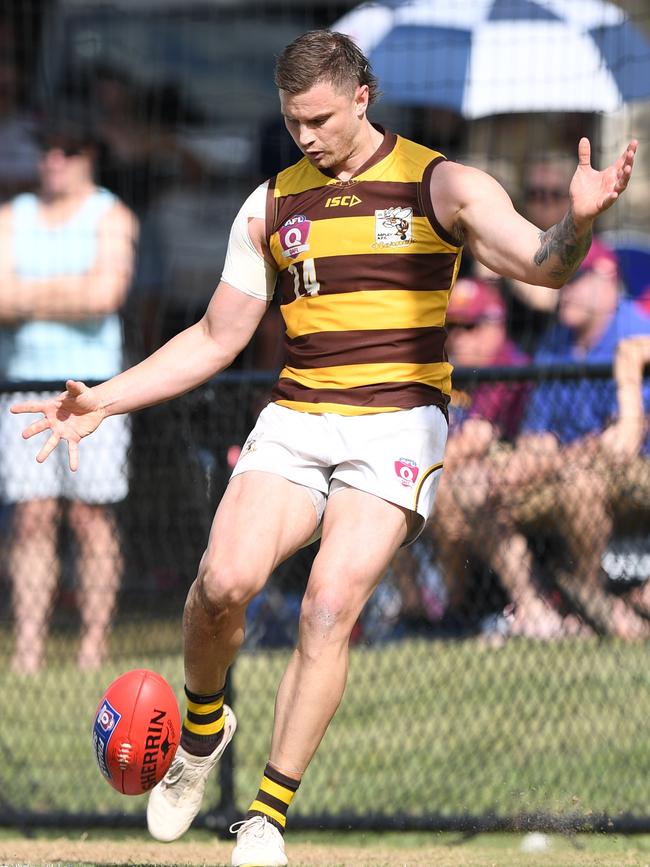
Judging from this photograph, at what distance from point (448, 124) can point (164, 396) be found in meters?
4.87

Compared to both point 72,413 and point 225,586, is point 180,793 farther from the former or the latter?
point 72,413

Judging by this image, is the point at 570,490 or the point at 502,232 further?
the point at 570,490

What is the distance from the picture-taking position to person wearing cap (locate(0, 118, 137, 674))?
6.90m

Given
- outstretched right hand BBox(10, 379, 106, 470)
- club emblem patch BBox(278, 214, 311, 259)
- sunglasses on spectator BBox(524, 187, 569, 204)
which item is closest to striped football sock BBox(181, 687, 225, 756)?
outstretched right hand BBox(10, 379, 106, 470)

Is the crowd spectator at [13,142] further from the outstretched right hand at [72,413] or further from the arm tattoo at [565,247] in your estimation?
the arm tattoo at [565,247]

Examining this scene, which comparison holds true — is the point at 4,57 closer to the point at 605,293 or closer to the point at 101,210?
the point at 101,210

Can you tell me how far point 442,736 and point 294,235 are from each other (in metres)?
2.63

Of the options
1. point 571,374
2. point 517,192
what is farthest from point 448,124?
point 571,374

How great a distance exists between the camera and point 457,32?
8547mm

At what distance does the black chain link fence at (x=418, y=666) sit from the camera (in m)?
5.75

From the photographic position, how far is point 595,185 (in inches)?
154

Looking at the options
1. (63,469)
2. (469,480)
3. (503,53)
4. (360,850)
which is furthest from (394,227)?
(503,53)

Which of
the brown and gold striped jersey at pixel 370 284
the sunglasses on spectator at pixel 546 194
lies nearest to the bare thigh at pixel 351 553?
the brown and gold striped jersey at pixel 370 284

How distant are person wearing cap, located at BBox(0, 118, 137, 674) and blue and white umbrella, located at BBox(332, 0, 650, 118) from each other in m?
1.81
